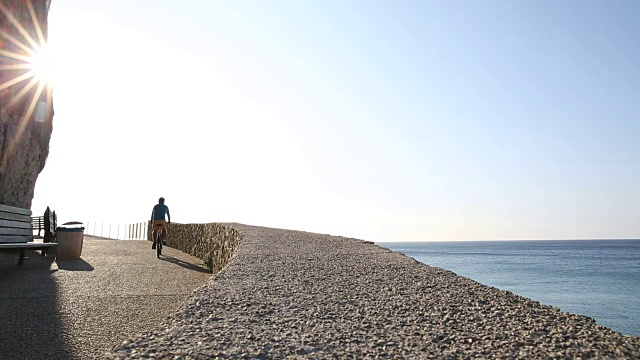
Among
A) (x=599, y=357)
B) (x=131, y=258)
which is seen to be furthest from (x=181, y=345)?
(x=131, y=258)

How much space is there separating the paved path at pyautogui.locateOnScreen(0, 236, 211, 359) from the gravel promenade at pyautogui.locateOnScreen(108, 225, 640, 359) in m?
0.95

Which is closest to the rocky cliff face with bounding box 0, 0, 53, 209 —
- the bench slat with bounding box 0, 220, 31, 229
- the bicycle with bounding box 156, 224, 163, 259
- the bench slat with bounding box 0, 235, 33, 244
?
the bench slat with bounding box 0, 220, 31, 229

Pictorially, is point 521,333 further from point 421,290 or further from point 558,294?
point 558,294

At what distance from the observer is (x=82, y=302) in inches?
248

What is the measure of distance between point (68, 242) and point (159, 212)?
2.77 m

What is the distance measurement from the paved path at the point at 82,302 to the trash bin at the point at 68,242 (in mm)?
724

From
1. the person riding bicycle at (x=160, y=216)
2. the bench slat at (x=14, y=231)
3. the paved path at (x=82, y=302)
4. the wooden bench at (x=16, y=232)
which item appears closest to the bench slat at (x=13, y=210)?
the wooden bench at (x=16, y=232)

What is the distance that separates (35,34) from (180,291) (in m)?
13.6

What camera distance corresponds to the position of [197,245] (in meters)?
14.0

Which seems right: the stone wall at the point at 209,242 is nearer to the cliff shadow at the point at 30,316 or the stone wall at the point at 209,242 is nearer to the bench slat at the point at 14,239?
the cliff shadow at the point at 30,316

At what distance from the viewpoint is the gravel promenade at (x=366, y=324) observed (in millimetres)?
2678

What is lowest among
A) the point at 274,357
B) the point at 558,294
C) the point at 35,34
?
the point at 558,294

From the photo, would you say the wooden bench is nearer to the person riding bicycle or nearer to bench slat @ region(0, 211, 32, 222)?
bench slat @ region(0, 211, 32, 222)

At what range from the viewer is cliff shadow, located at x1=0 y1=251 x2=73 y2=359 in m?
4.30
